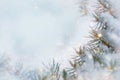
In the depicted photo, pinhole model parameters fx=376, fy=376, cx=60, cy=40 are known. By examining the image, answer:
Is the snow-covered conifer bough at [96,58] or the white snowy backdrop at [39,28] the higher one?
the white snowy backdrop at [39,28]

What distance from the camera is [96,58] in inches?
63.4

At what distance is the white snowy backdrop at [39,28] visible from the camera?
261cm

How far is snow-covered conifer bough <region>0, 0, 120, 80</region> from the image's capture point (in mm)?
1368

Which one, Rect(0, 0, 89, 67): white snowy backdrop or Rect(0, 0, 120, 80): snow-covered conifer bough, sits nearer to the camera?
Rect(0, 0, 120, 80): snow-covered conifer bough

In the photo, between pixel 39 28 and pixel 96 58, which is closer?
pixel 96 58

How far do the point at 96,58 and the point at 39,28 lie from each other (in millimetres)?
1248

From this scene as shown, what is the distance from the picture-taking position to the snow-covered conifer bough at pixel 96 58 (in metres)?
1.37

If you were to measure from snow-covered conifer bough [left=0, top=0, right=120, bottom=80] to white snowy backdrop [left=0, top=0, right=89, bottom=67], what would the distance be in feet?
0.50

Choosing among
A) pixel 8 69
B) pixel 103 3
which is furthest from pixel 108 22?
pixel 8 69

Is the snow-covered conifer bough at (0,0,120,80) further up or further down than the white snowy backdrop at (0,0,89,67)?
further down

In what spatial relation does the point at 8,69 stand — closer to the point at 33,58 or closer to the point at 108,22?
the point at 33,58

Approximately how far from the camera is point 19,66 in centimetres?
232

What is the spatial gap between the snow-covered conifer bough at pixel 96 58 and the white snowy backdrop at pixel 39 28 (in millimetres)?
153

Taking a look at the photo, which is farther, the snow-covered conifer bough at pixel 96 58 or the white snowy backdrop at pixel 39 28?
the white snowy backdrop at pixel 39 28
